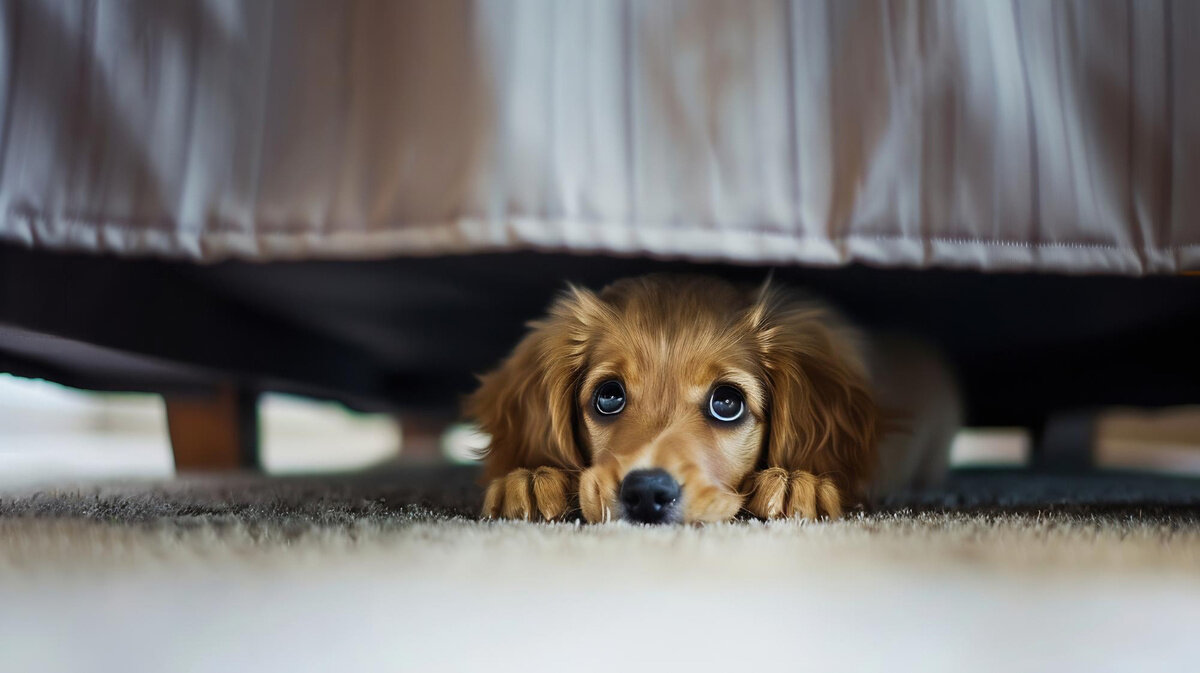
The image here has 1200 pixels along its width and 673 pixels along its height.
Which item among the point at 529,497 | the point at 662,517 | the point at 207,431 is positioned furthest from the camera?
the point at 207,431

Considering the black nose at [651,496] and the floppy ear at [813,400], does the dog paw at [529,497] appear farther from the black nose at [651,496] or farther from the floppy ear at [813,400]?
the floppy ear at [813,400]

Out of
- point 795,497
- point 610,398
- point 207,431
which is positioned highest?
point 610,398

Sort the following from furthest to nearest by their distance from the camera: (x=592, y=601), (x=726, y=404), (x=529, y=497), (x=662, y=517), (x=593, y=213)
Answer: (x=726, y=404)
(x=529, y=497)
(x=662, y=517)
(x=593, y=213)
(x=592, y=601)

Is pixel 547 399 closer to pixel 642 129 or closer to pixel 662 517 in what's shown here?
pixel 662 517

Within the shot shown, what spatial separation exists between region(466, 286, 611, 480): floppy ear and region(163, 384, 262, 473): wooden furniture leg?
119 centimetres

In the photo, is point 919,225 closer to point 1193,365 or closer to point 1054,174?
point 1054,174

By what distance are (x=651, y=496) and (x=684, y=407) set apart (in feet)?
0.74

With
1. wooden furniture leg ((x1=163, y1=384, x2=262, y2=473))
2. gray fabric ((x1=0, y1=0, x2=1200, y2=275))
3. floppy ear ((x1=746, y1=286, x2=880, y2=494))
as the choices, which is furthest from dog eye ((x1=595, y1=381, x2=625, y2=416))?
wooden furniture leg ((x1=163, y1=384, x2=262, y2=473))

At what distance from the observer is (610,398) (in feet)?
4.09

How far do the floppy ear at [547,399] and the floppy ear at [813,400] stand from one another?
28cm

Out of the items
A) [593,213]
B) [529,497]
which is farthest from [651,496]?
[593,213]

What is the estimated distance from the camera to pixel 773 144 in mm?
932

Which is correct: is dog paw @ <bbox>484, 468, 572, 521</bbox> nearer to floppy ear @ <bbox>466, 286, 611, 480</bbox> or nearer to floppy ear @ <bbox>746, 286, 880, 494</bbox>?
floppy ear @ <bbox>466, 286, 611, 480</bbox>

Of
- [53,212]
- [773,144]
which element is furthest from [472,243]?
[53,212]
